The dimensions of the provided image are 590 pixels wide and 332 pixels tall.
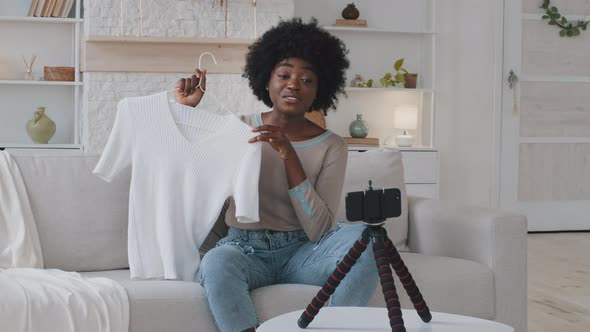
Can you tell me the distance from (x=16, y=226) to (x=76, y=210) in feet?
0.65

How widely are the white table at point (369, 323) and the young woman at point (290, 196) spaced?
0.36 m

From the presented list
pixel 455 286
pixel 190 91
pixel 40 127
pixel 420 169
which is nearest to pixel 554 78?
pixel 420 169

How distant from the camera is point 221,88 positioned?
5.77m

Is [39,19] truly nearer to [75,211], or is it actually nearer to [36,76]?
[36,76]

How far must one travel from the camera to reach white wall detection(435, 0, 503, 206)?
6.32m

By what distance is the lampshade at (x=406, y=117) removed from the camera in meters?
6.39

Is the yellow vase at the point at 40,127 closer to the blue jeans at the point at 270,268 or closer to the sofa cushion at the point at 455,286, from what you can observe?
the blue jeans at the point at 270,268

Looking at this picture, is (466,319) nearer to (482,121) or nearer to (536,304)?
(536,304)

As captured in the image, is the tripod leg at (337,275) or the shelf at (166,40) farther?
the shelf at (166,40)

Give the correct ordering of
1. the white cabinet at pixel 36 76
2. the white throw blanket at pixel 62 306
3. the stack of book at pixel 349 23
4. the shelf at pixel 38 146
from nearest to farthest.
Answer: the white throw blanket at pixel 62 306
the shelf at pixel 38 146
the white cabinet at pixel 36 76
the stack of book at pixel 349 23

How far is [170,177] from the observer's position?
256 cm

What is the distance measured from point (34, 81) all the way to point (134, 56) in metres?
0.76

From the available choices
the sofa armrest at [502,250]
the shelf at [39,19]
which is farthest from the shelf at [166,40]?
the sofa armrest at [502,250]

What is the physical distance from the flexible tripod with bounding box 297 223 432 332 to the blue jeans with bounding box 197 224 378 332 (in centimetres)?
45
